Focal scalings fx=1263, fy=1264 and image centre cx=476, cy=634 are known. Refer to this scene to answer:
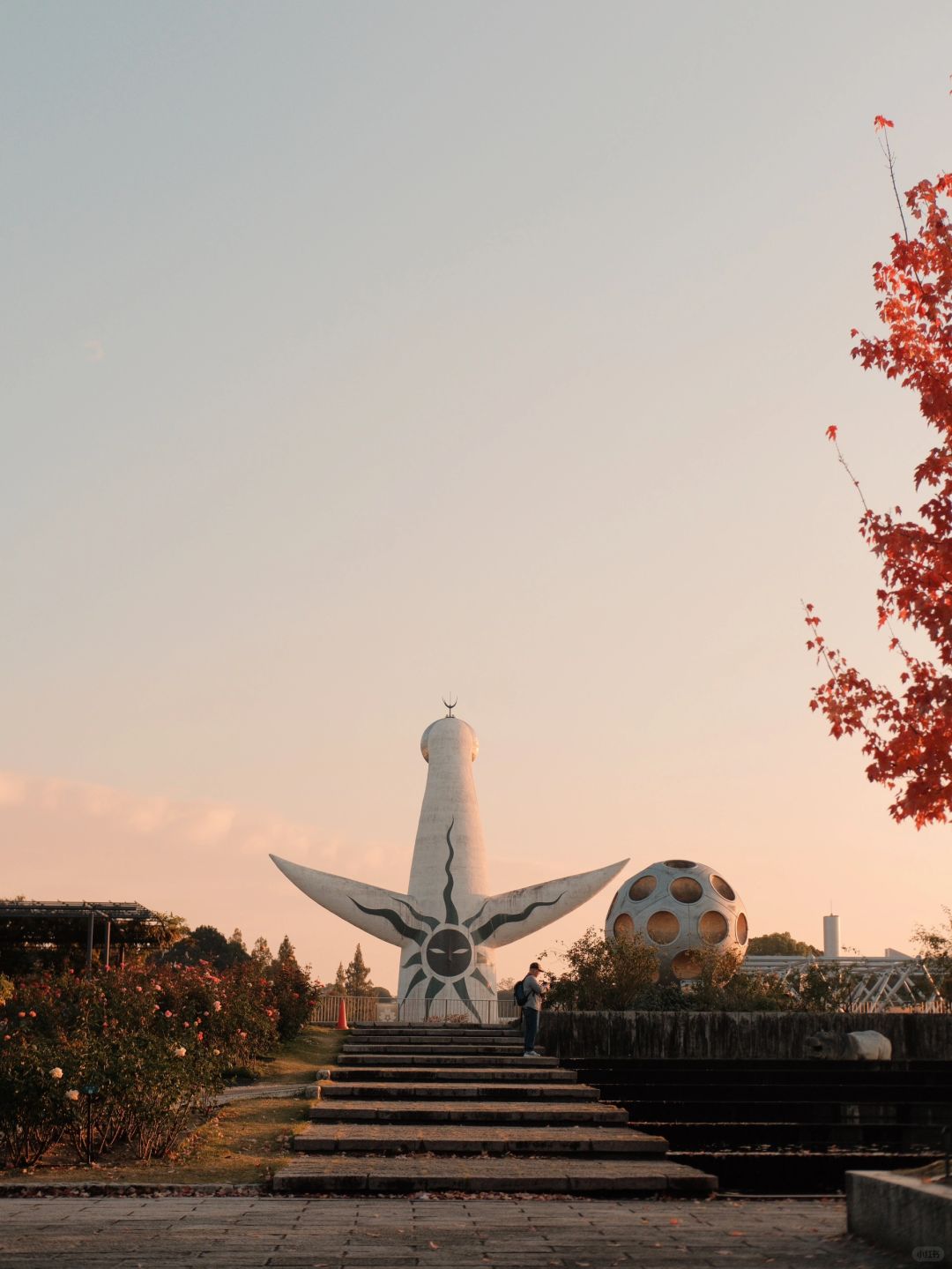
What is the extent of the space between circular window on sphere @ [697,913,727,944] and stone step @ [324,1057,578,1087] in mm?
13773

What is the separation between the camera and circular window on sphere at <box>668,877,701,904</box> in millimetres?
30375

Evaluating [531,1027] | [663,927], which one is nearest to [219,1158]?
[531,1027]

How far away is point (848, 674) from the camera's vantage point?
38.8ft

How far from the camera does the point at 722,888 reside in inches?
1229

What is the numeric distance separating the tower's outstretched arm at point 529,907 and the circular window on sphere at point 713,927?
159 inches

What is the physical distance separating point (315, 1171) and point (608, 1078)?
852 centimetres

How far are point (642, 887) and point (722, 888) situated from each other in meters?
1.97

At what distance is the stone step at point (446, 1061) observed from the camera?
696 inches

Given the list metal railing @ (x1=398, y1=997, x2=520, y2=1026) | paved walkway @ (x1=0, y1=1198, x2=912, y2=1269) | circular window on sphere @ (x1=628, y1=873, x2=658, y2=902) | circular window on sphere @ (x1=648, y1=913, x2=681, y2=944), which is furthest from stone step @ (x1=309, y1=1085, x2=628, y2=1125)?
circular window on sphere @ (x1=628, y1=873, x2=658, y2=902)

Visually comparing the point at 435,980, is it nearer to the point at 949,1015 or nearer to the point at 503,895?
the point at 503,895

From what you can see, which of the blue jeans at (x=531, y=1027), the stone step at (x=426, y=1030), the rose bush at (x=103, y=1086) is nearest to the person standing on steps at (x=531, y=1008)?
the blue jeans at (x=531, y=1027)

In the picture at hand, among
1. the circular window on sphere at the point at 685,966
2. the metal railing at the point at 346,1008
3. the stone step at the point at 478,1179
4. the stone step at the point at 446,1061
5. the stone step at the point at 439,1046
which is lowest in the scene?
the metal railing at the point at 346,1008

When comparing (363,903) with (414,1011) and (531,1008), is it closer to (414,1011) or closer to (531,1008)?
(414,1011)

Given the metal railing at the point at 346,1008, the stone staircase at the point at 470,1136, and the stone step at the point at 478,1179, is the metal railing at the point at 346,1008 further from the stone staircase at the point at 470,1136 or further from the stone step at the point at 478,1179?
the stone step at the point at 478,1179
